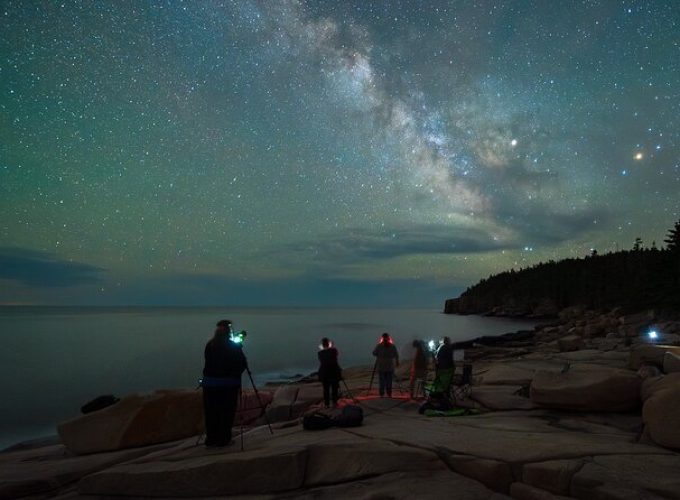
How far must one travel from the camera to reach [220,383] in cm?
845

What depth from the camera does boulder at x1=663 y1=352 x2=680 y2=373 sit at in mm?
10698

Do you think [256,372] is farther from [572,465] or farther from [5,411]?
[572,465]

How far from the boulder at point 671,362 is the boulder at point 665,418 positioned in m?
3.96

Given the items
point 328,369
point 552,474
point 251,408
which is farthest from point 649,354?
point 251,408

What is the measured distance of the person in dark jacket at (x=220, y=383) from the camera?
8.48 metres

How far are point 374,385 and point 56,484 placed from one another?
1262 centimetres

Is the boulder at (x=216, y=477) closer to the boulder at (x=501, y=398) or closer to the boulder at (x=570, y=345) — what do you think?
the boulder at (x=501, y=398)

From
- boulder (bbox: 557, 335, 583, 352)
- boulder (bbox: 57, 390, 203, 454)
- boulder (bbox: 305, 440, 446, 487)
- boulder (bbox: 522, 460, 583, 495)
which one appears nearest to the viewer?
boulder (bbox: 522, 460, 583, 495)

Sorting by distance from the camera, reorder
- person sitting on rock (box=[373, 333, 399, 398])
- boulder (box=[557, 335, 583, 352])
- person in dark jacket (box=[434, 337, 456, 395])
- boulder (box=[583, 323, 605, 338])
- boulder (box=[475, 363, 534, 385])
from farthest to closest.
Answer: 1. boulder (box=[583, 323, 605, 338])
2. boulder (box=[557, 335, 583, 352])
3. boulder (box=[475, 363, 534, 385])
4. person sitting on rock (box=[373, 333, 399, 398])
5. person in dark jacket (box=[434, 337, 456, 395])

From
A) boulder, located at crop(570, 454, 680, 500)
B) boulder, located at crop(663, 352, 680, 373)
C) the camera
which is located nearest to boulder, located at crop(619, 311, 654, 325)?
boulder, located at crop(663, 352, 680, 373)

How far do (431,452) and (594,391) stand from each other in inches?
216

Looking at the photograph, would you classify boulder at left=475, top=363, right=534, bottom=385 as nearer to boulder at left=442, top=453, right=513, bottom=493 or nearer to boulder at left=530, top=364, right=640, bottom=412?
boulder at left=530, top=364, right=640, bottom=412

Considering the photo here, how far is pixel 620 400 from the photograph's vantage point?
9.92 m

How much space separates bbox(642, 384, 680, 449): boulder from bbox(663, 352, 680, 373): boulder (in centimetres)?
396
